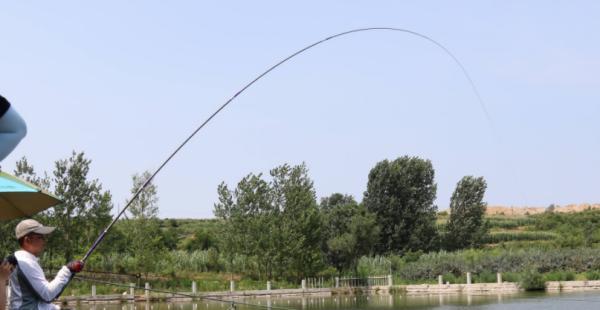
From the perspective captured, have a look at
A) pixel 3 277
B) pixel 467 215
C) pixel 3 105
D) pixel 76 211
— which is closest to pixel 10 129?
pixel 3 105

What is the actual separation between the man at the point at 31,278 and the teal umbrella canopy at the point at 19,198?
1.14 ft

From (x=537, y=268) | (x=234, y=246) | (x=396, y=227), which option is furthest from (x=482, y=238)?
(x=234, y=246)

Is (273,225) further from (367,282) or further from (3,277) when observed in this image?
(3,277)

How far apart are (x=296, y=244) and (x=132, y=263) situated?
6.71 metres

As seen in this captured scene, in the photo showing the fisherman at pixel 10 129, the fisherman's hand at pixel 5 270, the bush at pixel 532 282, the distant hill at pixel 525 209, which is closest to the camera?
the fisherman at pixel 10 129

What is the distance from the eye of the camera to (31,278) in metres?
4.30

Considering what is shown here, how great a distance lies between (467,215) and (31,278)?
4699 cm

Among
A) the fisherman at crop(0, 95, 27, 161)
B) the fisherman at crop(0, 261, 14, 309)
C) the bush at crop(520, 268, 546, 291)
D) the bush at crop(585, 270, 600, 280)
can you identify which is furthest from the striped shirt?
the bush at crop(585, 270, 600, 280)

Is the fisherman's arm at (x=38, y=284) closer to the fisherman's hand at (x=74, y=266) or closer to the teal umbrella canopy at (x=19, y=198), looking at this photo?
the fisherman's hand at (x=74, y=266)

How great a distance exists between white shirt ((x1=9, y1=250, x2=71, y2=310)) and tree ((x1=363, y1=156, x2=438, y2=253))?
4267 centimetres

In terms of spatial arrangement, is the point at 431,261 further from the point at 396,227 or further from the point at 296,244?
the point at 396,227

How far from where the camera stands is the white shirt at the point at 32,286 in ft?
14.1

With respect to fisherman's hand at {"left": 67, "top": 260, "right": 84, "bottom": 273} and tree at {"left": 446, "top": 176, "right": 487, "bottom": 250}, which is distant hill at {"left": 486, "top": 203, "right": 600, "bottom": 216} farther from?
fisherman's hand at {"left": 67, "top": 260, "right": 84, "bottom": 273}

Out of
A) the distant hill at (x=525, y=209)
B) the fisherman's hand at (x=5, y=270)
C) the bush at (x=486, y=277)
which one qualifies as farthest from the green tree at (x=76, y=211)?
the distant hill at (x=525, y=209)
